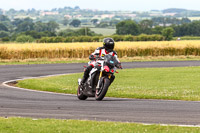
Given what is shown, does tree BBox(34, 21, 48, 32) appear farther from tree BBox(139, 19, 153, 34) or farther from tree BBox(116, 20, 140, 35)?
tree BBox(116, 20, 140, 35)

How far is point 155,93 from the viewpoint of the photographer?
1797 cm

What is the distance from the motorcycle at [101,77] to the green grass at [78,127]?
4650 mm

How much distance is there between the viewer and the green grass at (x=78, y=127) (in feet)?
30.9

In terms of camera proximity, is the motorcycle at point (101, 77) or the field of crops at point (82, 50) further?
the field of crops at point (82, 50)

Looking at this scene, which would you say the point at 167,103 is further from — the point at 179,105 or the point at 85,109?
the point at 85,109

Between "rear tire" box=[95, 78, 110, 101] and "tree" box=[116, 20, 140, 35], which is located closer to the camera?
"rear tire" box=[95, 78, 110, 101]

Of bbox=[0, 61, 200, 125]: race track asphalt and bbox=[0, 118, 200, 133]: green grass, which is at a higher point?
bbox=[0, 118, 200, 133]: green grass

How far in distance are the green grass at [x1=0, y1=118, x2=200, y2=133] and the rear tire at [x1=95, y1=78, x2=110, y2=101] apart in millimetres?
4518

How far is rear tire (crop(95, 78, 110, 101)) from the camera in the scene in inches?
593

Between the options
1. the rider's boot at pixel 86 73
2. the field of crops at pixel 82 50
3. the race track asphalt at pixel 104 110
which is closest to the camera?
the race track asphalt at pixel 104 110

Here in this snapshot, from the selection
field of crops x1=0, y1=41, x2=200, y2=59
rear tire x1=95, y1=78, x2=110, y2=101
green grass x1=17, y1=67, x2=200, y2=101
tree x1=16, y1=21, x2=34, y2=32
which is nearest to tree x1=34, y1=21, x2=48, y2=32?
tree x1=16, y1=21, x2=34, y2=32

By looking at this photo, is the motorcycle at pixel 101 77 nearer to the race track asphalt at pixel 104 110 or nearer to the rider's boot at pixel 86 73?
the rider's boot at pixel 86 73

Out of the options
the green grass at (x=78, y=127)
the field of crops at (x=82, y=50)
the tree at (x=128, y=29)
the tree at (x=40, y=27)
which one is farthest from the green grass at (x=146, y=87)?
the tree at (x=40, y=27)

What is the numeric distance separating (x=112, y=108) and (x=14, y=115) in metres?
2.72
